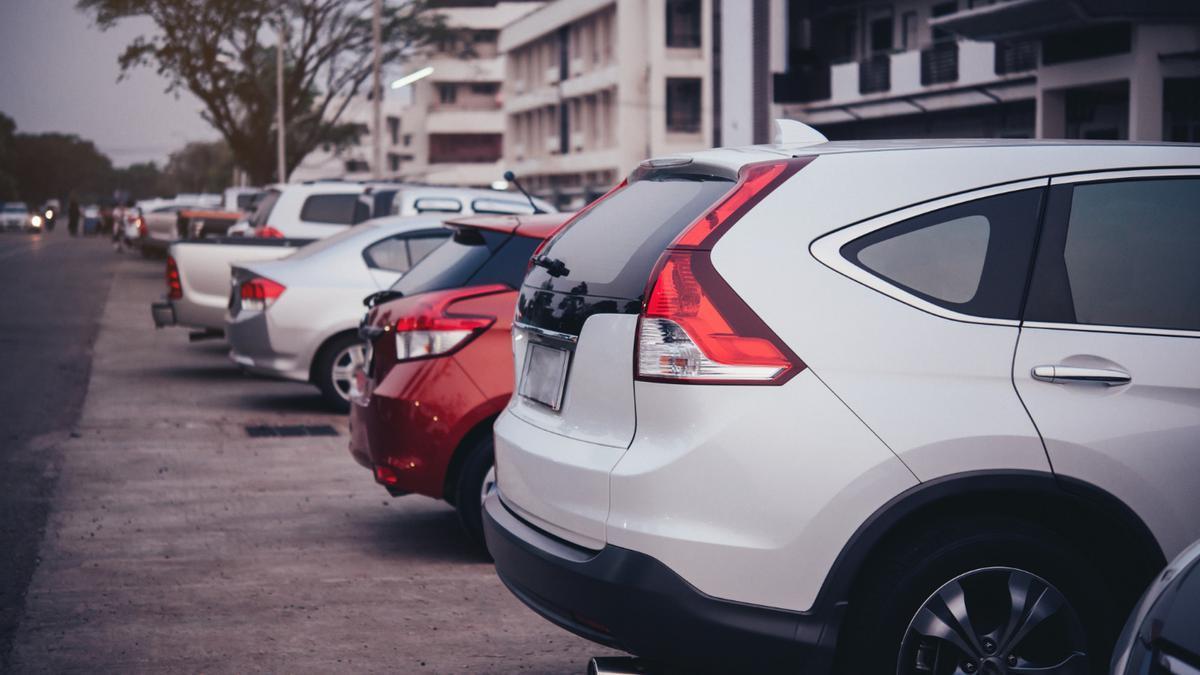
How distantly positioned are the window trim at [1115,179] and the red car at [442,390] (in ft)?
10.9

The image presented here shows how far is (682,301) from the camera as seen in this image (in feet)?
12.8

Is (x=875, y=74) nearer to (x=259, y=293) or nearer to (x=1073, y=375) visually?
(x=259, y=293)

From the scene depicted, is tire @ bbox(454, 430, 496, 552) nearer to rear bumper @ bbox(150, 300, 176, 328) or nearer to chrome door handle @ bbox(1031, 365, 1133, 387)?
chrome door handle @ bbox(1031, 365, 1133, 387)

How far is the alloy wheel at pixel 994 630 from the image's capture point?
3924 mm

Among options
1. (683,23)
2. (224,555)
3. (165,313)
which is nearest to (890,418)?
(224,555)

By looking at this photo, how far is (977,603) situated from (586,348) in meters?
1.25

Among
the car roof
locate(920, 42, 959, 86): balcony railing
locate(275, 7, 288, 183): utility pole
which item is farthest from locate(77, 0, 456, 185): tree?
the car roof

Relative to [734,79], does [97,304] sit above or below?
below

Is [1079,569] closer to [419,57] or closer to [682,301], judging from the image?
[682,301]

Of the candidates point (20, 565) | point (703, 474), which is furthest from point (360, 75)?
point (703, 474)

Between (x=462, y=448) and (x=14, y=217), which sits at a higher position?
(x=14, y=217)

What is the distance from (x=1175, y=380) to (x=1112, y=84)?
2397 cm

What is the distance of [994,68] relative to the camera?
33594 mm

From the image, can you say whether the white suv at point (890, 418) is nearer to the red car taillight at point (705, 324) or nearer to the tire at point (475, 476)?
the red car taillight at point (705, 324)
